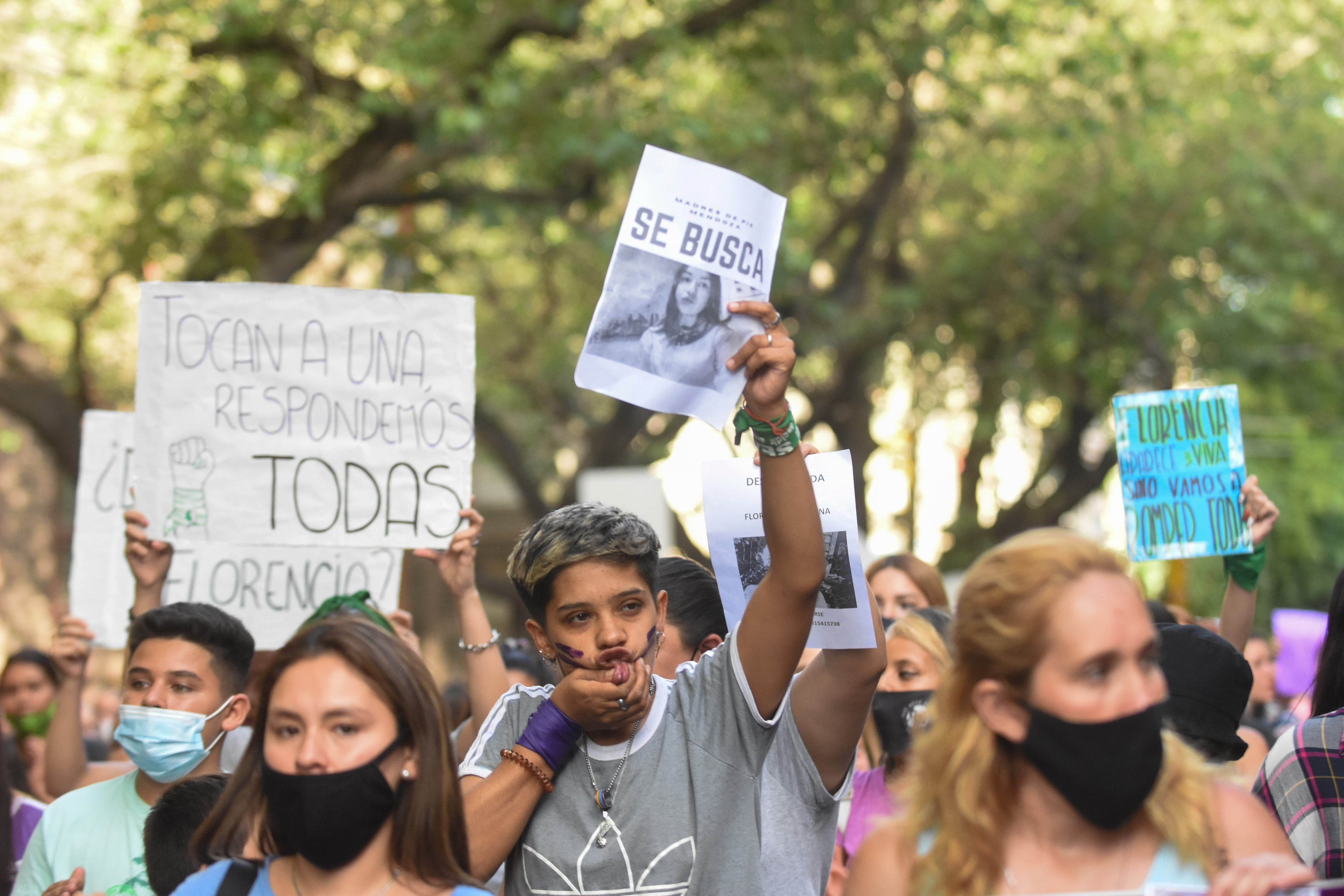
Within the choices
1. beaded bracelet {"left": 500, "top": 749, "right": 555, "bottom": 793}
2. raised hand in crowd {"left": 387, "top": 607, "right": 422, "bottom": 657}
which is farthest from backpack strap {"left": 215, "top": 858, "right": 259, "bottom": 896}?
raised hand in crowd {"left": 387, "top": 607, "right": 422, "bottom": 657}

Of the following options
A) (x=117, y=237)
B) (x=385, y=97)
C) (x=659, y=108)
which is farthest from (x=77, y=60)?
(x=659, y=108)

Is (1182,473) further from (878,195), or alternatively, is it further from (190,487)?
(878,195)

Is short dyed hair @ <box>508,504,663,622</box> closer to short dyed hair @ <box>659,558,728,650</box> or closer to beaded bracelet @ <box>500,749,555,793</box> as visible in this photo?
beaded bracelet @ <box>500,749,555,793</box>

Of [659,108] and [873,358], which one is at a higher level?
[659,108]

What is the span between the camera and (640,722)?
2652 millimetres

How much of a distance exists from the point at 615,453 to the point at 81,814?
10565 millimetres

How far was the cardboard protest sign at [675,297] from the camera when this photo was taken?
2645 mm

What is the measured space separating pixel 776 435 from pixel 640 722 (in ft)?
2.11

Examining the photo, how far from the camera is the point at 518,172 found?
1030cm

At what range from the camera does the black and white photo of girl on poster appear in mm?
2637

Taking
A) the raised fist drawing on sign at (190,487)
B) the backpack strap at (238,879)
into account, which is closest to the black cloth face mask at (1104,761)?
the backpack strap at (238,879)

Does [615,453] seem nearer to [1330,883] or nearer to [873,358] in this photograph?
[873,358]

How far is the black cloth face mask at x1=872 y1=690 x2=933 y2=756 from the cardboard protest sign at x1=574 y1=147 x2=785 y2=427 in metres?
1.64

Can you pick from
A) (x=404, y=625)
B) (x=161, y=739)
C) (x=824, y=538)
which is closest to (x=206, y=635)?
(x=161, y=739)
